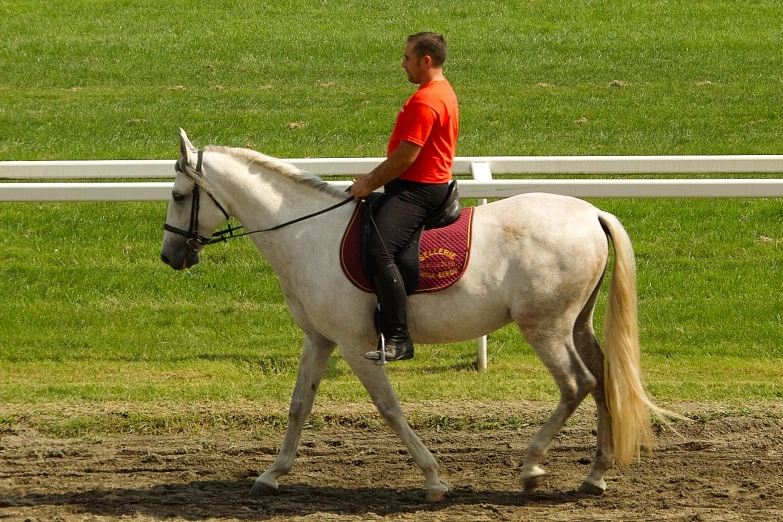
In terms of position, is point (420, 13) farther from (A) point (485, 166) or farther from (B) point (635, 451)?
(B) point (635, 451)

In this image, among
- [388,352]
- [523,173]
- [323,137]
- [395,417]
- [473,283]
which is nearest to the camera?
[388,352]

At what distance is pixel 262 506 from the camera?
5746 mm

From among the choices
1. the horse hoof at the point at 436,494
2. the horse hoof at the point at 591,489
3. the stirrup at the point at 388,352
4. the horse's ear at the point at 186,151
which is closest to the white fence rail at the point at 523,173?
the horse's ear at the point at 186,151

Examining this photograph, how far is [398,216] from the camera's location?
552 cm

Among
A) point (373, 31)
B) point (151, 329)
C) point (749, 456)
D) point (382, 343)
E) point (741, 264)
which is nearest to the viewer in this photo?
point (382, 343)

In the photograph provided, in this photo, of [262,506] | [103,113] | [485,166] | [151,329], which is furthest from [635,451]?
[103,113]

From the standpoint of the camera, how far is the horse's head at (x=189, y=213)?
5715 millimetres

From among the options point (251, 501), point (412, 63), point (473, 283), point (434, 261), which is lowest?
point (251, 501)

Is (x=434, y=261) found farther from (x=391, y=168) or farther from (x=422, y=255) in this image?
(x=391, y=168)

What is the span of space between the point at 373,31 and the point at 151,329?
36.1 ft

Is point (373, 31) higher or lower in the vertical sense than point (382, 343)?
higher

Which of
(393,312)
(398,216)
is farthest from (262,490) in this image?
(398,216)

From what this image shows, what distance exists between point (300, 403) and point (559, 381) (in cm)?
157

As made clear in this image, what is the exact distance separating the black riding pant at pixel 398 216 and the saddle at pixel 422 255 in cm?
5
